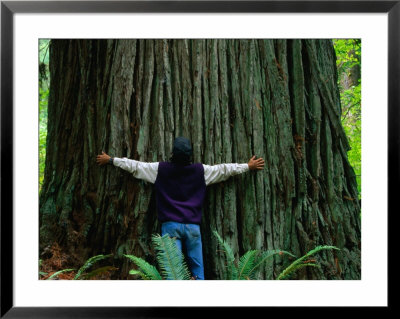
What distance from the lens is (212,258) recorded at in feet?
14.9

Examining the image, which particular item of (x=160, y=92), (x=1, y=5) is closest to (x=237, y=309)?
Answer: (x=160, y=92)

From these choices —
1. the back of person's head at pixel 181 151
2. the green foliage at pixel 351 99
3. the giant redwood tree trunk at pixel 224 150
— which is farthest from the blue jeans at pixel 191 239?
the green foliage at pixel 351 99

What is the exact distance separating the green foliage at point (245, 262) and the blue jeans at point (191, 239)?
208 millimetres

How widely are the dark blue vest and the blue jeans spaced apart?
0.07m

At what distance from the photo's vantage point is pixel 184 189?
4.41 meters

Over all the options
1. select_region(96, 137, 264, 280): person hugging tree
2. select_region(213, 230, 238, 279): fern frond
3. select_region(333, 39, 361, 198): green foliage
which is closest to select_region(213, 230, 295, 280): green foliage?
select_region(213, 230, 238, 279): fern frond

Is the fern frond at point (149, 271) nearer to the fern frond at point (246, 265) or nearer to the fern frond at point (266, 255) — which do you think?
Result: the fern frond at point (246, 265)

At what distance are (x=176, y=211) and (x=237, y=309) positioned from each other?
3.97ft

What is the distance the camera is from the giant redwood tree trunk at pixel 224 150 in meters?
4.55

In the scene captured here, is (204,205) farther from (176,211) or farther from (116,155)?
(116,155)

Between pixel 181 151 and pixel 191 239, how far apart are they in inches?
34.3

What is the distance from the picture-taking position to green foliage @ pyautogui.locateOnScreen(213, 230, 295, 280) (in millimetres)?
4176

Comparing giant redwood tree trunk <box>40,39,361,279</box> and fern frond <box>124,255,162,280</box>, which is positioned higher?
giant redwood tree trunk <box>40,39,361,279</box>

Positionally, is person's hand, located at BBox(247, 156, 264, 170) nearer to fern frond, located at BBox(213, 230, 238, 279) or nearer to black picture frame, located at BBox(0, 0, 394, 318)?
fern frond, located at BBox(213, 230, 238, 279)
